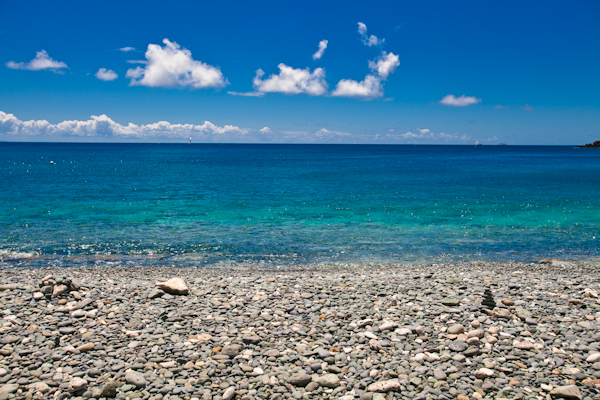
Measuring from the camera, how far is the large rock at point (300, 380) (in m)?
7.12

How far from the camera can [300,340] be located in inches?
342

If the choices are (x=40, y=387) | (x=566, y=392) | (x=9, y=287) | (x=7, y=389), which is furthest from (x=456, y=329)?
(x=9, y=287)

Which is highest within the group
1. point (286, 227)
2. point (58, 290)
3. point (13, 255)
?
point (58, 290)

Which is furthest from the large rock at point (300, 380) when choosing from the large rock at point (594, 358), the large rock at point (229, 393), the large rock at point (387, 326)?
the large rock at point (594, 358)

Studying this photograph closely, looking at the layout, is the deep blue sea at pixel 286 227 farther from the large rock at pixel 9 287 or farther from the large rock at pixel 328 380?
the large rock at pixel 328 380

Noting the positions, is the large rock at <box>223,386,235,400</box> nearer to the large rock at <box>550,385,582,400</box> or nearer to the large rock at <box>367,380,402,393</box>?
the large rock at <box>367,380,402,393</box>

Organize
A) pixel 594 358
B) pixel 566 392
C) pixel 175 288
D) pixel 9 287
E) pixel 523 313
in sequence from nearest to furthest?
1. pixel 566 392
2. pixel 594 358
3. pixel 523 313
4. pixel 175 288
5. pixel 9 287

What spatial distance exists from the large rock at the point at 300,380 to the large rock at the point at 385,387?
1.13 meters

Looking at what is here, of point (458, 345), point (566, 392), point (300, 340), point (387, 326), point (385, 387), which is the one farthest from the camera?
point (387, 326)

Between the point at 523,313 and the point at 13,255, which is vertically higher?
the point at 523,313

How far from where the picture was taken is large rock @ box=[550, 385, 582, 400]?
257 inches

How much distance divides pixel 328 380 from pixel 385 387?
1.05 m

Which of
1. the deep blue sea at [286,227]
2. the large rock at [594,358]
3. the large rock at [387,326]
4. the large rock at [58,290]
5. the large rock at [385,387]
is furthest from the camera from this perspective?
the deep blue sea at [286,227]

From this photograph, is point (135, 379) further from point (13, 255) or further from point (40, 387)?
point (13, 255)
